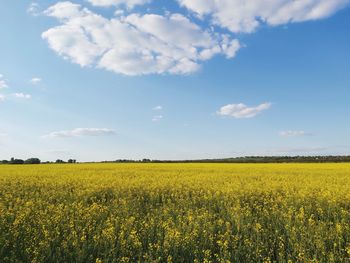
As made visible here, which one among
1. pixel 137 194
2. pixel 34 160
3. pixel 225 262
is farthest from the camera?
pixel 34 160

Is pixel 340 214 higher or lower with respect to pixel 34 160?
lower

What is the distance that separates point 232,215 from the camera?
835 cm

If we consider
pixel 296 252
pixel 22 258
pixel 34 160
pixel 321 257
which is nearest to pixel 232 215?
pixel 296 252

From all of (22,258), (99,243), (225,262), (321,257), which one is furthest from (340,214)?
(22,258)

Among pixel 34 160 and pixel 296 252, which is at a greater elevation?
pixel 34 160

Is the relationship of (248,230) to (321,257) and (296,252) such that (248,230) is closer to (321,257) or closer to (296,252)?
(296,252)

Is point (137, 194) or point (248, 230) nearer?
point (248, 230)

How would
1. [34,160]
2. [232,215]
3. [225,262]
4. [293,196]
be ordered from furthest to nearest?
[34,160]
[293,196]
[232,215]
[225,262]

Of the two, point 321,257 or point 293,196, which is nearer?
point 321,257

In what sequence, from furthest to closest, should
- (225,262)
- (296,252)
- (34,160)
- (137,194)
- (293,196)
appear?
(34,160), (137,194), (293,196), (296,252), (225,262)

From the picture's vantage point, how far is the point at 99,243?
638 centimetres

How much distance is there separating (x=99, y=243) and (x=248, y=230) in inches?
120

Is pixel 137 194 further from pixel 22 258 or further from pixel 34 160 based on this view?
pixel 34 160

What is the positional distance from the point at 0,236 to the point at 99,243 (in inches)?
72.5
